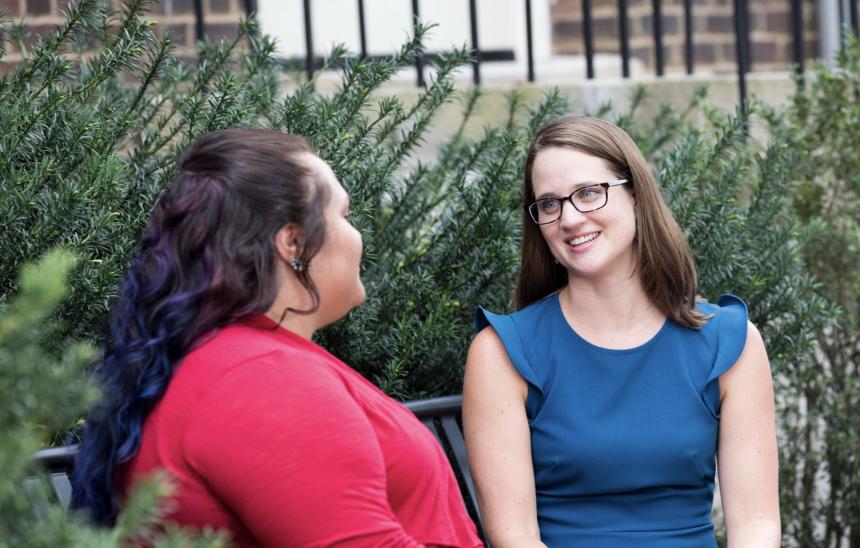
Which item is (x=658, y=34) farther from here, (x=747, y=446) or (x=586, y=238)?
(x=747, y=446)

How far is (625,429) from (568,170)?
550mm

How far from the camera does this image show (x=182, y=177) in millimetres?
1744

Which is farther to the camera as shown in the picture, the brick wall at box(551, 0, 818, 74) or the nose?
the brick wall at box(551, 0, 818, 74)

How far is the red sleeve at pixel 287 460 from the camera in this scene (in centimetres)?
152

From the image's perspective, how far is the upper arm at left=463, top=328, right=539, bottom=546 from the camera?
233 cm

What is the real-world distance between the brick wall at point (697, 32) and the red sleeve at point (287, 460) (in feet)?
12.8

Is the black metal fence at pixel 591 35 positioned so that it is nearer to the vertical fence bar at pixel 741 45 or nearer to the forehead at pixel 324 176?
the vertical fence bar at pixel 741 45

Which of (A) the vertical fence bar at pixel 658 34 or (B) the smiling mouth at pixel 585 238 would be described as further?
(A) the vertical fence bar at pixel 658 34

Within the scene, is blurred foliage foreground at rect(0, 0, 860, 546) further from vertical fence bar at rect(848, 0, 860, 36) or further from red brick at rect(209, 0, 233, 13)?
vertical fence bar at rect(848, 0, 860, 36)

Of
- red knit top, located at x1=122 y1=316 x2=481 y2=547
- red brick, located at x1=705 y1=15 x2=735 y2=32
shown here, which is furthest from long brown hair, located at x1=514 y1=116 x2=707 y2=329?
red brick, located at x1=705 y1=15 x2=735 y2=32

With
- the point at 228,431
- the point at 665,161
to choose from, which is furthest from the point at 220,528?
the point at 665,161

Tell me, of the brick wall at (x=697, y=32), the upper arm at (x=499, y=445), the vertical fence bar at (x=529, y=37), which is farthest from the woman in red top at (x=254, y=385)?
the brick wall at (x=697, y=32)

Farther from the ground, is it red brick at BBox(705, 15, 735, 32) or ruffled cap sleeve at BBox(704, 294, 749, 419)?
red brick at BBox(705, 15, 735, 32)

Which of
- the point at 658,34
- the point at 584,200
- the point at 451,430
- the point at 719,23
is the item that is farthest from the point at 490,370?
the point at 719,23
